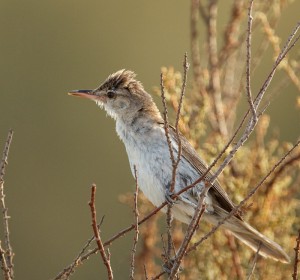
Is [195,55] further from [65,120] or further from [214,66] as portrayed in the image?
[65,120]

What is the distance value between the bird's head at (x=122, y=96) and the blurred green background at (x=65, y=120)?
6.84 metres

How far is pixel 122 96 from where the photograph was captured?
748 centimetres

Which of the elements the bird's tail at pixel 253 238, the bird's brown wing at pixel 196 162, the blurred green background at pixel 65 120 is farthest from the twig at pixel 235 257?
the blurred green background at pixel 65 120

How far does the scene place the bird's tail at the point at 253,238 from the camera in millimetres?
6520

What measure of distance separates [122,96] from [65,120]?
10.5m

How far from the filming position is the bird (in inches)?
258

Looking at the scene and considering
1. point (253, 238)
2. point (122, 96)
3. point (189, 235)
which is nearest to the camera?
point (189, 235)

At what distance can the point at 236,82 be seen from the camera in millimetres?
8242

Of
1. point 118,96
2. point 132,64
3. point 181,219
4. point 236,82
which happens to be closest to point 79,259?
point 181,219

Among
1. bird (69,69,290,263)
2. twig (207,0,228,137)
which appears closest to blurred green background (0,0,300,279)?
twig (207,0,228,137)

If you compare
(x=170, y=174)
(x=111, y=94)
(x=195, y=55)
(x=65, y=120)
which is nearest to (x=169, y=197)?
(x=170, y=174)

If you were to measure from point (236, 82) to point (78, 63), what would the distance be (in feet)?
35.8

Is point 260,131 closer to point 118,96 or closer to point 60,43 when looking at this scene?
point 118,96

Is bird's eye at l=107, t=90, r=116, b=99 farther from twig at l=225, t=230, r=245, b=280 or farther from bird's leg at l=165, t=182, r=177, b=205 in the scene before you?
twig at l=225, t=230, r=245, b=280
